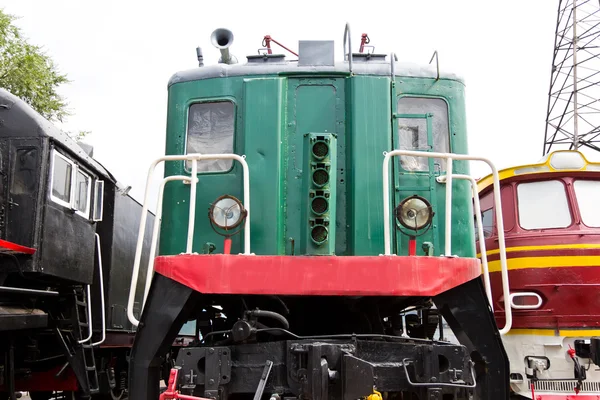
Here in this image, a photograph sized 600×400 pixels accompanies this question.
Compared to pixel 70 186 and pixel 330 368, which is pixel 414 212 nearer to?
pixel 330 368

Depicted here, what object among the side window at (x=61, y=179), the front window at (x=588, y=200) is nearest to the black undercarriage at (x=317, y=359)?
the front window at (x=588, y=200)

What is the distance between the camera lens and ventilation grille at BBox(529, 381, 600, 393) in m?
5.97

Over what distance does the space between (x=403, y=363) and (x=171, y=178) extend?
7.19 feet

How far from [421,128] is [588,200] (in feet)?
9.05

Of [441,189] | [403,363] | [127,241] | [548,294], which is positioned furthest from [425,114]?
[127,241]

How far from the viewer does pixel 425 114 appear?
5109 millimetres

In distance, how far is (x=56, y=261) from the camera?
669 cm

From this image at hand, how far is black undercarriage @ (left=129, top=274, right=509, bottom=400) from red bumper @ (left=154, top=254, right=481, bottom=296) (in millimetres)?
204

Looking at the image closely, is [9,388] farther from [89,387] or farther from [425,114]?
[425,114]

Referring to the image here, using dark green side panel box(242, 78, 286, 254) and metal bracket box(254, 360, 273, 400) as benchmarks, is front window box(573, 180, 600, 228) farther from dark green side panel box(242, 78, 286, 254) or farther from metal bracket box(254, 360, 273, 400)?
metal bracket box(254, 360, 273, 400)

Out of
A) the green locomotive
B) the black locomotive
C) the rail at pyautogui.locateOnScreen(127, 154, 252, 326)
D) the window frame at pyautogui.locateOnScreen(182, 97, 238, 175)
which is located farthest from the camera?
the black locomotive

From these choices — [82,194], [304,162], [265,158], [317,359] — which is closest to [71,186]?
[82,194]

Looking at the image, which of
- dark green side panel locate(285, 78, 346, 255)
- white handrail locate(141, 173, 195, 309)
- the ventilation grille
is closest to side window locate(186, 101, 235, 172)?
white handrail locate(141, 173, 195, 309)

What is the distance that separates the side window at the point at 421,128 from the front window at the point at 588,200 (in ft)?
8.08
